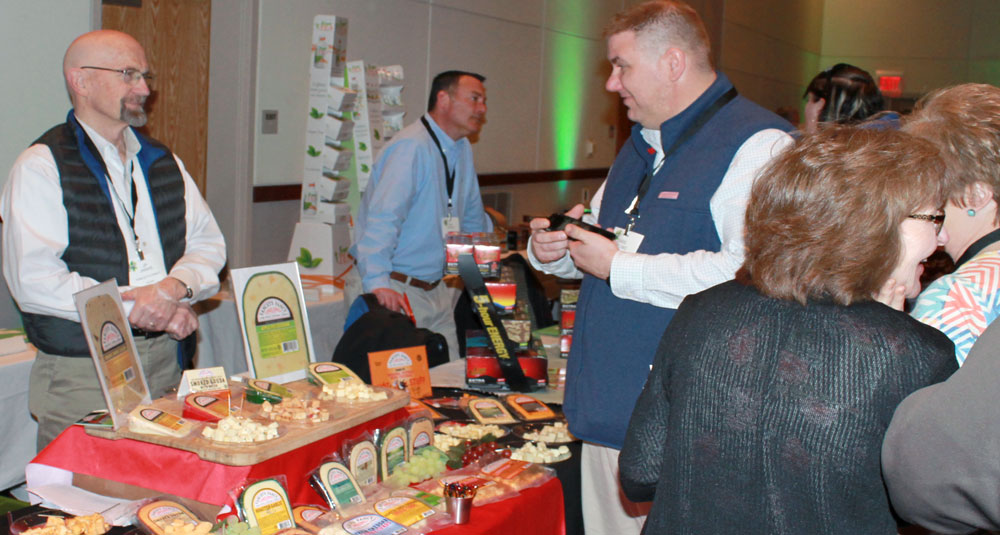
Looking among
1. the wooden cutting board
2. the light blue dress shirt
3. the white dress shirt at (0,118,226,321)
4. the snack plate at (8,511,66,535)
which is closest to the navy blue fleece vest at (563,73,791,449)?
the wooden cutting board

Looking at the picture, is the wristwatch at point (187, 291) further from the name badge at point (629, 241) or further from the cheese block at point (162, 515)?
the name badge at point (629, 241)

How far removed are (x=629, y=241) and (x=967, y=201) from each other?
747 mm

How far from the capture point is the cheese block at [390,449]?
1943 mm

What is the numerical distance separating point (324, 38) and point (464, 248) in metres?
2.52

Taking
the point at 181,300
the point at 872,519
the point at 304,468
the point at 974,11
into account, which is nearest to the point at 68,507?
the point at 304,468

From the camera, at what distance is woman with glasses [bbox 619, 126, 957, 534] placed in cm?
114

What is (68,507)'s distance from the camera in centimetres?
170

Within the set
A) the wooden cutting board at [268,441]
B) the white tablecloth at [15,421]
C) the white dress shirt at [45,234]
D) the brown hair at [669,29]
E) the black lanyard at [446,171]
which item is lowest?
the white tablecloth at [15,421]

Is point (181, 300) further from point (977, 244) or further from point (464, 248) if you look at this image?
point (977, 244)

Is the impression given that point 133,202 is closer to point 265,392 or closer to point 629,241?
point 265,392

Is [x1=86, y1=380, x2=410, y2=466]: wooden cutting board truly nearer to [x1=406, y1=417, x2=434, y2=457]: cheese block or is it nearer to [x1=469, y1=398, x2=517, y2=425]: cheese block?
[x1=406, y1=417, x2=434, y2=457]: cheese block

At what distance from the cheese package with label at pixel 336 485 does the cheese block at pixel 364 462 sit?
27 millimetres

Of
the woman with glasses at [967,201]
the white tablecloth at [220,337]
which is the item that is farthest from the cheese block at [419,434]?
the white tablecloth at [220,337]

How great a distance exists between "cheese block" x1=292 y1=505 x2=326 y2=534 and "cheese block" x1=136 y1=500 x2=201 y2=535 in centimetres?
19
